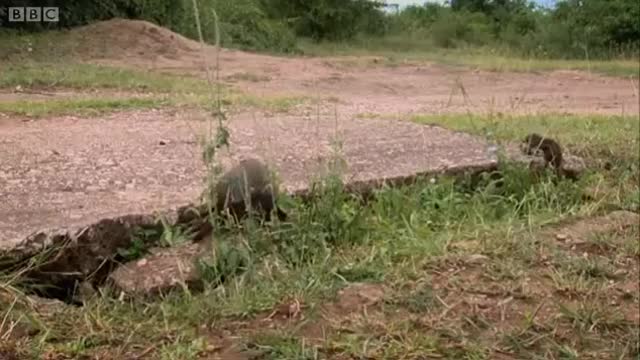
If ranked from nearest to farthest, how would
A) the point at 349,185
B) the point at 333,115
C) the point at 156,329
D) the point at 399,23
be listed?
the point at 156,329 → the point at 349,185 → the point at 333,115 → the point at 399,23

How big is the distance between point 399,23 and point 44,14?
5.03 metres

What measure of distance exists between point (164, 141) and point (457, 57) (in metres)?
5.16

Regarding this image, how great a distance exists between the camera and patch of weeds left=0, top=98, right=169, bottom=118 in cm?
275

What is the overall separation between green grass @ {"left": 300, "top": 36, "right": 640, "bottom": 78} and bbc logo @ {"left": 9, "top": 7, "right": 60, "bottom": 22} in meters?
5.34

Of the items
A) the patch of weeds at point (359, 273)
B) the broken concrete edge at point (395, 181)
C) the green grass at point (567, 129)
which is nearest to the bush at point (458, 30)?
the green grass at point (567, 129)

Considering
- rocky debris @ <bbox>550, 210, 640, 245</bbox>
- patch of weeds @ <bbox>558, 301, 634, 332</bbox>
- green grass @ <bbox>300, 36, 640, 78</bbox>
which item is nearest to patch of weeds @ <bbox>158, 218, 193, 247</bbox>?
patch of weeds @ <bbox>558, 301, 634, 332</bbox>

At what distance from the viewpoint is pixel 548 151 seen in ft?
10.6

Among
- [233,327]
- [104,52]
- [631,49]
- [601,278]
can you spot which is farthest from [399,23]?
[233,327]

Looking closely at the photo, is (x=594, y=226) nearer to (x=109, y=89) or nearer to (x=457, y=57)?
(x=109, y=89)

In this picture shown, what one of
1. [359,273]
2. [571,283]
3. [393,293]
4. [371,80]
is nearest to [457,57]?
[371,80]

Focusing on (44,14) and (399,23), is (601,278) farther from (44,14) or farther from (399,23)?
(399,23)

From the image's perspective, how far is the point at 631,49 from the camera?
329 inches

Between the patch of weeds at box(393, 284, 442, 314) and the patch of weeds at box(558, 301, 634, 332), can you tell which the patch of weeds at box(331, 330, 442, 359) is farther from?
the patch of weeds at box(558, 301, 634, 332)

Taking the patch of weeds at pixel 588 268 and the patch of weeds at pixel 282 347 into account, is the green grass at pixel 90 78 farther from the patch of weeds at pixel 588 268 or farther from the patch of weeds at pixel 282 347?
the patch of weeds at pixel 588 268
